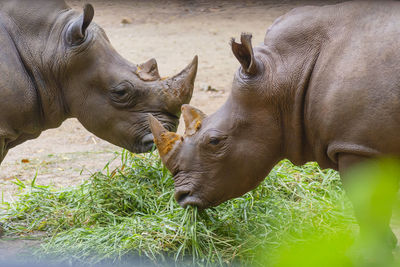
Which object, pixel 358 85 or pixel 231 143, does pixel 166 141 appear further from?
pixel 358 85

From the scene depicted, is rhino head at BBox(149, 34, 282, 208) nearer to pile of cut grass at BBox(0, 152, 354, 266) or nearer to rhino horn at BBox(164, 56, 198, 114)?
pile of cut grass at BBox(0, 152, 354, 266)

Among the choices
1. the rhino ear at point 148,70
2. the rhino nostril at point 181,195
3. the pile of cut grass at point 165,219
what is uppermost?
the rhino ear at point 148,70

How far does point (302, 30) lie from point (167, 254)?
1570 millimetres

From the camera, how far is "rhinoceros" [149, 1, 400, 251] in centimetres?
300

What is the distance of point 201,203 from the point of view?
3682 millimetres

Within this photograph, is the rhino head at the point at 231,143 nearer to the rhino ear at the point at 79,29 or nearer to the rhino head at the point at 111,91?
→ the rhino head at the point at 111,91

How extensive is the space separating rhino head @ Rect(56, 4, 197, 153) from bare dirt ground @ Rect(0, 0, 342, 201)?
0.66m

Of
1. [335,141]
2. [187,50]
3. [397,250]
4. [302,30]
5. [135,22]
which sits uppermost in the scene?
[135,22]

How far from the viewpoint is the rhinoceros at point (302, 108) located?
118 inches

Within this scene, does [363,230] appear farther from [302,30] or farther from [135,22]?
[135,22]

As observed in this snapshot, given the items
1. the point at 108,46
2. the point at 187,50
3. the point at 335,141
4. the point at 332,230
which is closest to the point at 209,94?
the point at 187,50

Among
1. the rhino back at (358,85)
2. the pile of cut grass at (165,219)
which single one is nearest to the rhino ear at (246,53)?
the rhino back at (358,85)

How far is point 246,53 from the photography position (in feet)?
11.1

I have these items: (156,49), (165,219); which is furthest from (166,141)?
(156,49)
